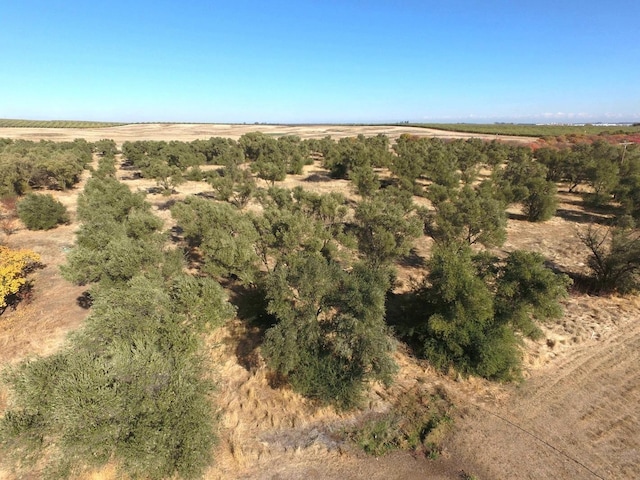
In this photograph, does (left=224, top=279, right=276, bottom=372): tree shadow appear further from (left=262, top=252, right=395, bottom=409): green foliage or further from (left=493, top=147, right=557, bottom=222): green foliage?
(left=493, top=147, right=557, bottom=222): green foliage

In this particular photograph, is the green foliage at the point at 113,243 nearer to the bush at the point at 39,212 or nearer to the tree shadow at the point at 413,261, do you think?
the bush at the point at 39,212

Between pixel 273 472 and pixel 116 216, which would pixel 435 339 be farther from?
pixel 116 216

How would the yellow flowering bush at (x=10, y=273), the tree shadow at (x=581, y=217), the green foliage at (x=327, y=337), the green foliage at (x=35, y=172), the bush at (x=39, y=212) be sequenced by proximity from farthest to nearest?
the green foliage at (x=35, y=172) < the tree shadow at (x=581, y=217) < the bush at (x=39, y=212) < the yellow flowering bush at (x=10, y=273) < the green foliage at (x=327, y=337)

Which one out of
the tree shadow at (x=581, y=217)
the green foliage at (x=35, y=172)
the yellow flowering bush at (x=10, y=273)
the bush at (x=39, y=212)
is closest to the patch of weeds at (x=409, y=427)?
the yellow flowering bush at (x=10, y=273)

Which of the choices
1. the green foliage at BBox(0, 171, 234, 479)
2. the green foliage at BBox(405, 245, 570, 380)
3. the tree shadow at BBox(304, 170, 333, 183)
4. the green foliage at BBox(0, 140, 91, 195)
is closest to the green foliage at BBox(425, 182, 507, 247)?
the green foliage at BBox(405, 245, 570, 380)

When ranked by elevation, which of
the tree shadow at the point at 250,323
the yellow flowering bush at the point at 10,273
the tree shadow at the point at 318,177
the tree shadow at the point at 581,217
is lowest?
the tree shadow at the point at 250,323

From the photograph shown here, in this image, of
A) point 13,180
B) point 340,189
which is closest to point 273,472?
point 340,189
